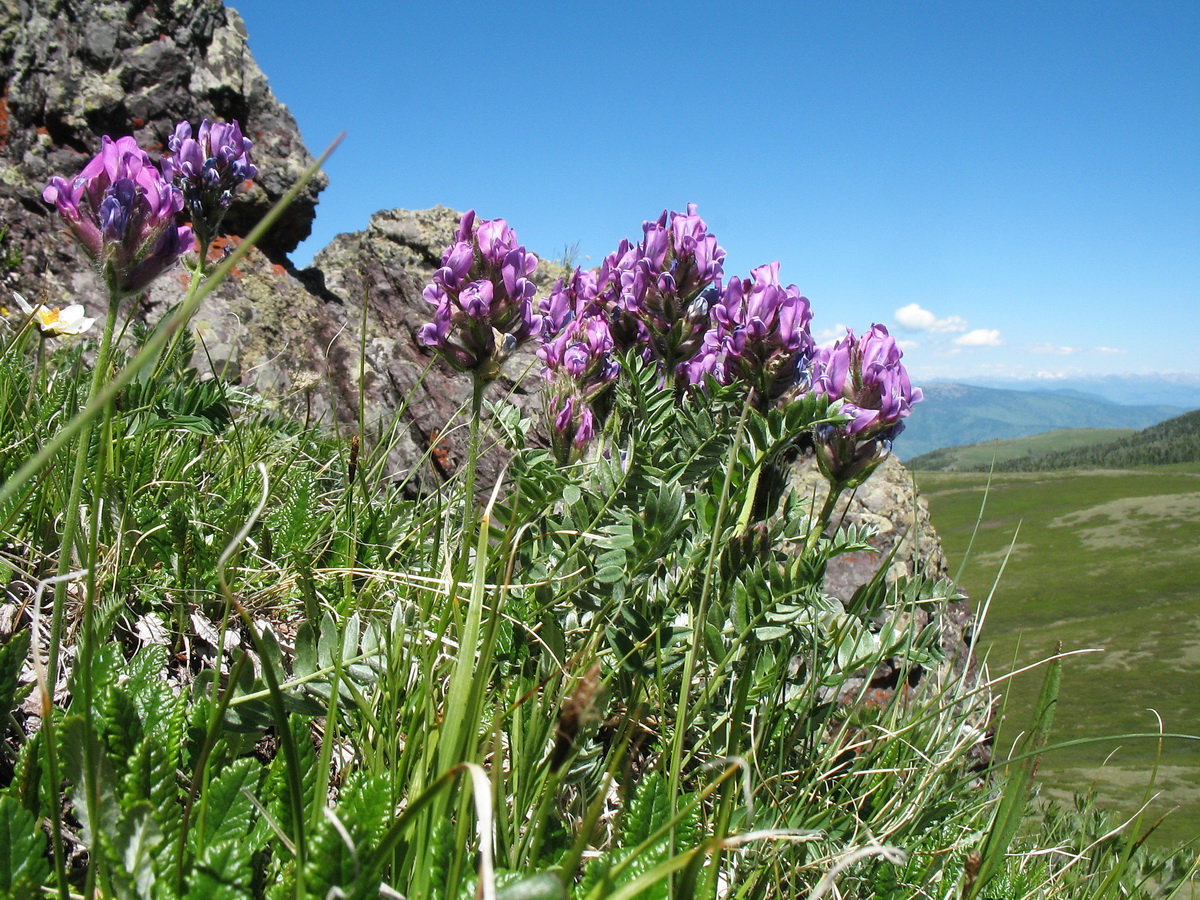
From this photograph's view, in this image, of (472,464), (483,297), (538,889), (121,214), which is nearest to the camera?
(538,889)

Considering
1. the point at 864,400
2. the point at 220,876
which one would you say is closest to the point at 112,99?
the point at 864,400

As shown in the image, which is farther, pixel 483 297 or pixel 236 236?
pixel 236 236

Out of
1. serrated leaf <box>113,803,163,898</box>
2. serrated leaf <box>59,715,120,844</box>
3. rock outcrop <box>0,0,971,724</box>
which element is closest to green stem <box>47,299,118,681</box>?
serrated leaf <box>59,715,120,844</box>

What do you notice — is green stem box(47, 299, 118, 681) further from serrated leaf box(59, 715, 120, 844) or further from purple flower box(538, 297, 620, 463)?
purple flower box(538, 297, 620, 463)

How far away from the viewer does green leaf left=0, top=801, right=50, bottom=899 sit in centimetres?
114

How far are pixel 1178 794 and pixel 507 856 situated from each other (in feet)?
123

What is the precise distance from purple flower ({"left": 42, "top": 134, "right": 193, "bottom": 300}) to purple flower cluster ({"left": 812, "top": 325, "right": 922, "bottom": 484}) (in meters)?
1.68

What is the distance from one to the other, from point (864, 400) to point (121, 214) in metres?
1.84

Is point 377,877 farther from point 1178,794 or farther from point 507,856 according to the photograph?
point 1178,794

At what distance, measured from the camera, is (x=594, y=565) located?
209cm

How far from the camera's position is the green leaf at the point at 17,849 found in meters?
1.14

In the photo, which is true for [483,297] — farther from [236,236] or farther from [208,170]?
[236,236]

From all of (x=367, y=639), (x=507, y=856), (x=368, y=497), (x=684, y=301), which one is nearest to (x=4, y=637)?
(x=367, y=639)

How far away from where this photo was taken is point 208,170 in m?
2.63
